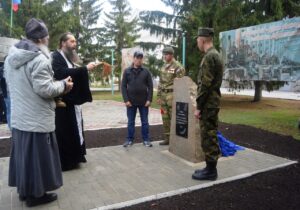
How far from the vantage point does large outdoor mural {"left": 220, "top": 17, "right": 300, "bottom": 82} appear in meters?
8.62

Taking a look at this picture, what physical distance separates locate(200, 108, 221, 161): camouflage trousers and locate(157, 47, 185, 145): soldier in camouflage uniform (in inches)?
84.8

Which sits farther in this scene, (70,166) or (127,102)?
(127,102)

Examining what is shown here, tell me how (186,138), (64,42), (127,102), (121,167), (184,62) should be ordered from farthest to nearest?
(184,62) → (127,102) → (186,138) → (121,167) → (64,42)

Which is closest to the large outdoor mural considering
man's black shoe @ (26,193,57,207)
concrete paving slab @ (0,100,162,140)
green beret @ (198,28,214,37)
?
concrete paving slab @ (0,100,162,140)

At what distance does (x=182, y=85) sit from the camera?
19.0ft

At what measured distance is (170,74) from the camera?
6617mm

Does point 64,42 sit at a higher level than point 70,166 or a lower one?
higher

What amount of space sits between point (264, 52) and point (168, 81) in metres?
4.50

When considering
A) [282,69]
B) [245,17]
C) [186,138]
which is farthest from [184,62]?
[186,138]

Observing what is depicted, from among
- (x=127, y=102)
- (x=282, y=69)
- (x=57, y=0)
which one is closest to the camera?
(x=127, y=102)

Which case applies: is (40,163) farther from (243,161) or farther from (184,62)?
(184,62)

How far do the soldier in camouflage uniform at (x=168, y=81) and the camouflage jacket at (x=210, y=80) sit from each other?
6.98 feet

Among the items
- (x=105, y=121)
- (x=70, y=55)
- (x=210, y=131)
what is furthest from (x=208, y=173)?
(x=105, y=121)

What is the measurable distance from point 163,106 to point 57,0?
1931 centimetres
